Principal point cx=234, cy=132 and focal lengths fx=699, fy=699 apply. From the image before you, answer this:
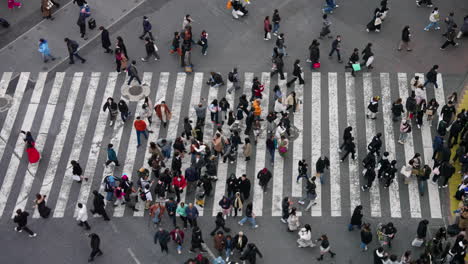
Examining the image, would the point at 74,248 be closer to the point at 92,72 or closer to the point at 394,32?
the point at 92,72

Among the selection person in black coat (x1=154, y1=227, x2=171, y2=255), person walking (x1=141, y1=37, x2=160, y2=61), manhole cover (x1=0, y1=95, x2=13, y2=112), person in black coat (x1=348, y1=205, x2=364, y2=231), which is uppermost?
person walking (x1=141, y1=37, x2=160, y2=61)

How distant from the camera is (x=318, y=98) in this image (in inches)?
1299

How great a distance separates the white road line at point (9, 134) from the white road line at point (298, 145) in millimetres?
12176

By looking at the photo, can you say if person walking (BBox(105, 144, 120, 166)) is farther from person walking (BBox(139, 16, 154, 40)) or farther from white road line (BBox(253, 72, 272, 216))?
person walking (BBox(139, 16, 154, 40))

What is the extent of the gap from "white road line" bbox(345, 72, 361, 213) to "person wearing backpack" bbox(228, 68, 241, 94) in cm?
522

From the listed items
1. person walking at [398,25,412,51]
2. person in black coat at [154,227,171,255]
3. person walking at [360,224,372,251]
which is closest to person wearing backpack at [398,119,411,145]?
person walking at [360,224,372,251]

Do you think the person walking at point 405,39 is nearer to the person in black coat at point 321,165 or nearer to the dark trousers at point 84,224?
the person in black coat at point 321,165

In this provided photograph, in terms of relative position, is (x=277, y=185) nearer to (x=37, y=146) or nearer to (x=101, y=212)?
(x=101, y=212)

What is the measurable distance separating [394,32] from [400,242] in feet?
42.0

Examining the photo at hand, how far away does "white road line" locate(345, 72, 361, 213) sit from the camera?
2914cm

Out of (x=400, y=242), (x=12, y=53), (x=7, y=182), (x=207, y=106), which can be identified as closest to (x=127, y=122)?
(x=207, y=106)

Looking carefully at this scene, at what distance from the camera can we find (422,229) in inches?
1042

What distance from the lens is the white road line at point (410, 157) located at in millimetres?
28625

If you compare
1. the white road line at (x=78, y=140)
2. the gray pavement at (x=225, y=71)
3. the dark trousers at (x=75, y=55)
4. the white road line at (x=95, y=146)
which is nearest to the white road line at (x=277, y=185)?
the gray pavement at (x=225, y=71)
